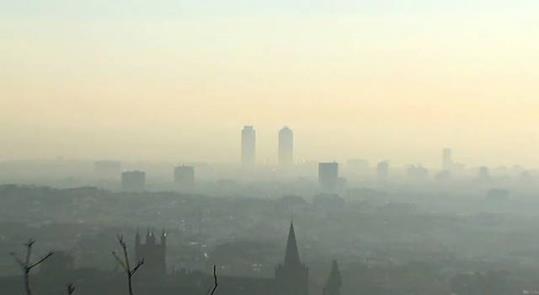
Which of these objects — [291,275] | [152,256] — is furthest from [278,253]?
[291,275]

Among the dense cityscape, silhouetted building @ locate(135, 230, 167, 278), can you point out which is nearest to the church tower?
the dense cityscape

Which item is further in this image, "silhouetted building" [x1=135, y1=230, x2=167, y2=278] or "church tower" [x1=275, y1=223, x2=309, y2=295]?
"silhouetted building" [x1=135, y1=230, x2=167, y2=278]

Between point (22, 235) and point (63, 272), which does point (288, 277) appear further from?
point (22, 235)

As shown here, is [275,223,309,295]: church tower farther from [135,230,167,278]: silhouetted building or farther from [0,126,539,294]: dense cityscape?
[135,230,167,278]: silhouetted building

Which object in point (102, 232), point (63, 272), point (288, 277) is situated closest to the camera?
point (288, 277)

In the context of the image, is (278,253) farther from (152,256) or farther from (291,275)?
(291,275)

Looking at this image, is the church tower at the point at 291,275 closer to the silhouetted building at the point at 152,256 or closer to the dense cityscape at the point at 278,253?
the dense cityscape at the point at 278,253

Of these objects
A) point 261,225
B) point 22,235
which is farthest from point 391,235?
point 22,235

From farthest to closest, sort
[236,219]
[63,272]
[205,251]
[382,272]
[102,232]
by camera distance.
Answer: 1. [236,219]
2. [102,232]
3. [205,251]
4. [382,272]
5. [63,272]
